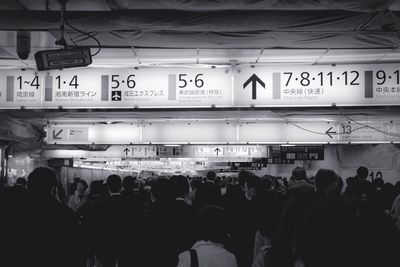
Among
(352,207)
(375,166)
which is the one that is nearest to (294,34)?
(352,207)

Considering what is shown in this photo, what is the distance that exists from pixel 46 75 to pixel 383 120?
8.40 metres

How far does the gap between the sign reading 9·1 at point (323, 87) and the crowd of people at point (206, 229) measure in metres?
1.61

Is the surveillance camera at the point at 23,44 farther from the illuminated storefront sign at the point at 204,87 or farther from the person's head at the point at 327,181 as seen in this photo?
the person's head at the point at 327,181

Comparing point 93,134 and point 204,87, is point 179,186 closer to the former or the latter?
point 204,87

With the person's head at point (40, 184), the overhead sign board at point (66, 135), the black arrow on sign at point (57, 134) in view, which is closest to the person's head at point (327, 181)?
the person's head at point (40, 184)

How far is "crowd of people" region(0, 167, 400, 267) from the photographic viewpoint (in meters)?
1.87

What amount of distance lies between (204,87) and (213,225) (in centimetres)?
442

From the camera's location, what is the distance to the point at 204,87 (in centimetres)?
769

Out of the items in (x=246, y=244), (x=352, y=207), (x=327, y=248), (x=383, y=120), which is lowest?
(x=246, y=244)

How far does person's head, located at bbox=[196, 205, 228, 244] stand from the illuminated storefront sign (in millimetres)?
4169

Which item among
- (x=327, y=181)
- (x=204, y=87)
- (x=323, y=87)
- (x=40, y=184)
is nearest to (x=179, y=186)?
(x=327, y=181)

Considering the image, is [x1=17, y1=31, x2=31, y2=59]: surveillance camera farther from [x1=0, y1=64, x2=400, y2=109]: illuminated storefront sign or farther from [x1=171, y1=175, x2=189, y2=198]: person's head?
[x1=171, y1=175, x2=189, y2=198]: person's head

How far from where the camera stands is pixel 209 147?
17250 millimetres

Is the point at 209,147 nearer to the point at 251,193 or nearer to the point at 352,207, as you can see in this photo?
the point at 251,193
